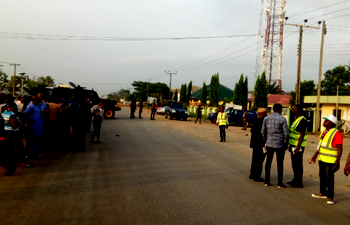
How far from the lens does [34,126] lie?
906cm

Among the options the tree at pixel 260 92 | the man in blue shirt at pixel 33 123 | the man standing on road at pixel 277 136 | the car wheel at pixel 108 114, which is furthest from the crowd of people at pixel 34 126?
A: the tree at pixel 260 92

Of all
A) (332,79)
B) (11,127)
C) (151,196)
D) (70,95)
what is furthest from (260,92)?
(151,196)

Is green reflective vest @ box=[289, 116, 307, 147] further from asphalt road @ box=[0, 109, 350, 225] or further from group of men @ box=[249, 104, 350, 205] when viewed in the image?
asphalt road @ box=[0, 109, 350, 225]

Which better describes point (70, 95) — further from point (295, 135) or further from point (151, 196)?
point (295, 135)

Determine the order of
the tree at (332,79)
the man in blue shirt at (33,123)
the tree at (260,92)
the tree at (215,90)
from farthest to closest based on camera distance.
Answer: the tree at (215,90) < the tree at (332,79) < the tree at (260,92) < the man in blue shirt at (33,123)

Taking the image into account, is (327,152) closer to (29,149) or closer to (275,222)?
(275,222)

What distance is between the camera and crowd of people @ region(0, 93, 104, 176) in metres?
7.74

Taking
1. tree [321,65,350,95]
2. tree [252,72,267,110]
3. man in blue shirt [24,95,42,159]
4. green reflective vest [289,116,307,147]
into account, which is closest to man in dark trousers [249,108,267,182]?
green reflective vest [289,116,307,147]

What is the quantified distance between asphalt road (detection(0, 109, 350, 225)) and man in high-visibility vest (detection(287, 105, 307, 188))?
14.5 inches

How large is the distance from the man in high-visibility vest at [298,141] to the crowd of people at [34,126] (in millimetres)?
6336

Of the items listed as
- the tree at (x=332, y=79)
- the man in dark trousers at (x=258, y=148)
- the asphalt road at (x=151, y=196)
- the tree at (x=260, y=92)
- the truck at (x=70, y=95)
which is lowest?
the asphalt road at (x=151, y=196)

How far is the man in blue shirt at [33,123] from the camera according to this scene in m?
8.98

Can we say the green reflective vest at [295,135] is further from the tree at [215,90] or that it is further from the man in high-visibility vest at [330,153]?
the tree at [215,90]

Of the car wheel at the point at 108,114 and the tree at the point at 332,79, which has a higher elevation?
the tree at the point at 332,79
